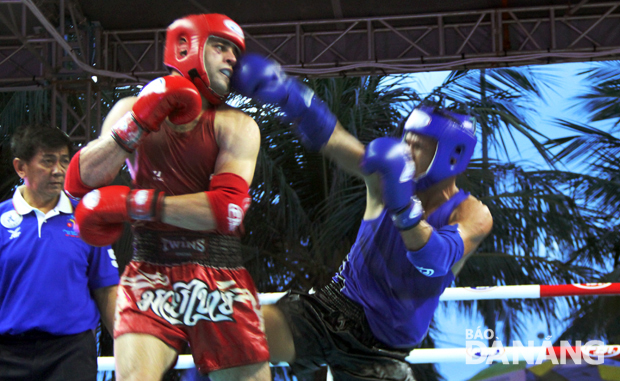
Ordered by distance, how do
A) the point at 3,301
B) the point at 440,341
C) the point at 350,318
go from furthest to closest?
the point at 440,341 → the point at 3,301 → the point at 350,318

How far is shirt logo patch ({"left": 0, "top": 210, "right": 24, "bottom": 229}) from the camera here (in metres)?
2.02

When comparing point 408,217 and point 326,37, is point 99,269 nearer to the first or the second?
point 408,217

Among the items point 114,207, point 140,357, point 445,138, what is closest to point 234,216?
point 114,207

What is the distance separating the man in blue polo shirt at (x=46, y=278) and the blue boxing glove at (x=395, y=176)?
1.07 meters

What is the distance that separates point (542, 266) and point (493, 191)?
1120 millimetres

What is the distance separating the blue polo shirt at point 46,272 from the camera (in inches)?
76.3

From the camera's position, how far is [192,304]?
152cm

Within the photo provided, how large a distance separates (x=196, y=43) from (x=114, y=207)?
0.48 m

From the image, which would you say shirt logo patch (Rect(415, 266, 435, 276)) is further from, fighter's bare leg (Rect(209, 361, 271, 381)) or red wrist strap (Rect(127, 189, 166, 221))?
red wrist strap (Rect(127, 189, 166, 221))

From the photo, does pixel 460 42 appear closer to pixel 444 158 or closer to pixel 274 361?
pixel 444 158

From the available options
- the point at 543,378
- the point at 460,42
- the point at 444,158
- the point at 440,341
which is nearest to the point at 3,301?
the point at 444,158

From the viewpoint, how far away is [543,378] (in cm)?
242

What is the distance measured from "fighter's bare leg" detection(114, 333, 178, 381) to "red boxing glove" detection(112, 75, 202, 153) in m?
0.45

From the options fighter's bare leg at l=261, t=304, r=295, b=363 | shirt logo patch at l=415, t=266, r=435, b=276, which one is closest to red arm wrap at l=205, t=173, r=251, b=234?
fighter's bare leg at l=261, t=304, r=295, b=363
